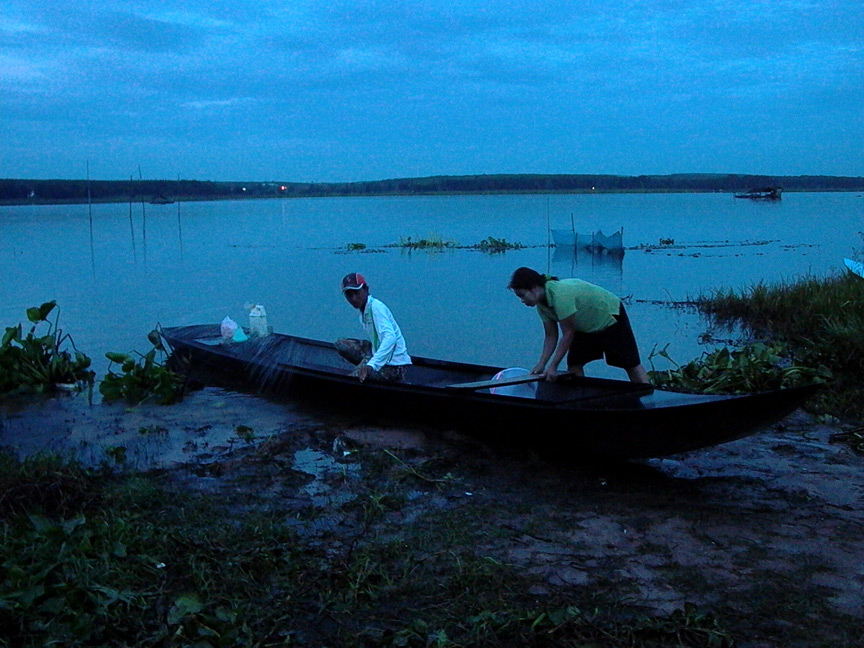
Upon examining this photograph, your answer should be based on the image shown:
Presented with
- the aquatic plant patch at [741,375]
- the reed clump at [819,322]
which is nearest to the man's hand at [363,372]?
the aquatic plant patch at [741,375]

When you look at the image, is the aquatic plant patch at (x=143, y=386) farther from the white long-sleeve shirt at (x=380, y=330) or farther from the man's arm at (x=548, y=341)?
the man's arm at (x=548, y=341)

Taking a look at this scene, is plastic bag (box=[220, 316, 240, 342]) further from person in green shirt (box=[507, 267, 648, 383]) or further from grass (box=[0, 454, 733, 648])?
grass (box=[0, 454, 733, 648])

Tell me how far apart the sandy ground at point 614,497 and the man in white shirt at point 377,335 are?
0.53m

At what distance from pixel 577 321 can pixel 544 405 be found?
3.20 ft

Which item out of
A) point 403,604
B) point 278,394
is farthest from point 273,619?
point 278,394

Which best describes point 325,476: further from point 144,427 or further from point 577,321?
point 144,427

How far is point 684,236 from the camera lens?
124 ft

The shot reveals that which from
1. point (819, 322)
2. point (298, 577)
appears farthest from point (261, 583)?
point (819, 322)

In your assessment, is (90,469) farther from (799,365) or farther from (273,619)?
(799,365)

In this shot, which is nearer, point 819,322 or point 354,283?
point 354,283

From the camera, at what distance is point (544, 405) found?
5961mm

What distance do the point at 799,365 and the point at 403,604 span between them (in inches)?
219

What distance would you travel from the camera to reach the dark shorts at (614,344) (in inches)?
265

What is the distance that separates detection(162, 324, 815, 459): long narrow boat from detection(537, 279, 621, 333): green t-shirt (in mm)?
483
